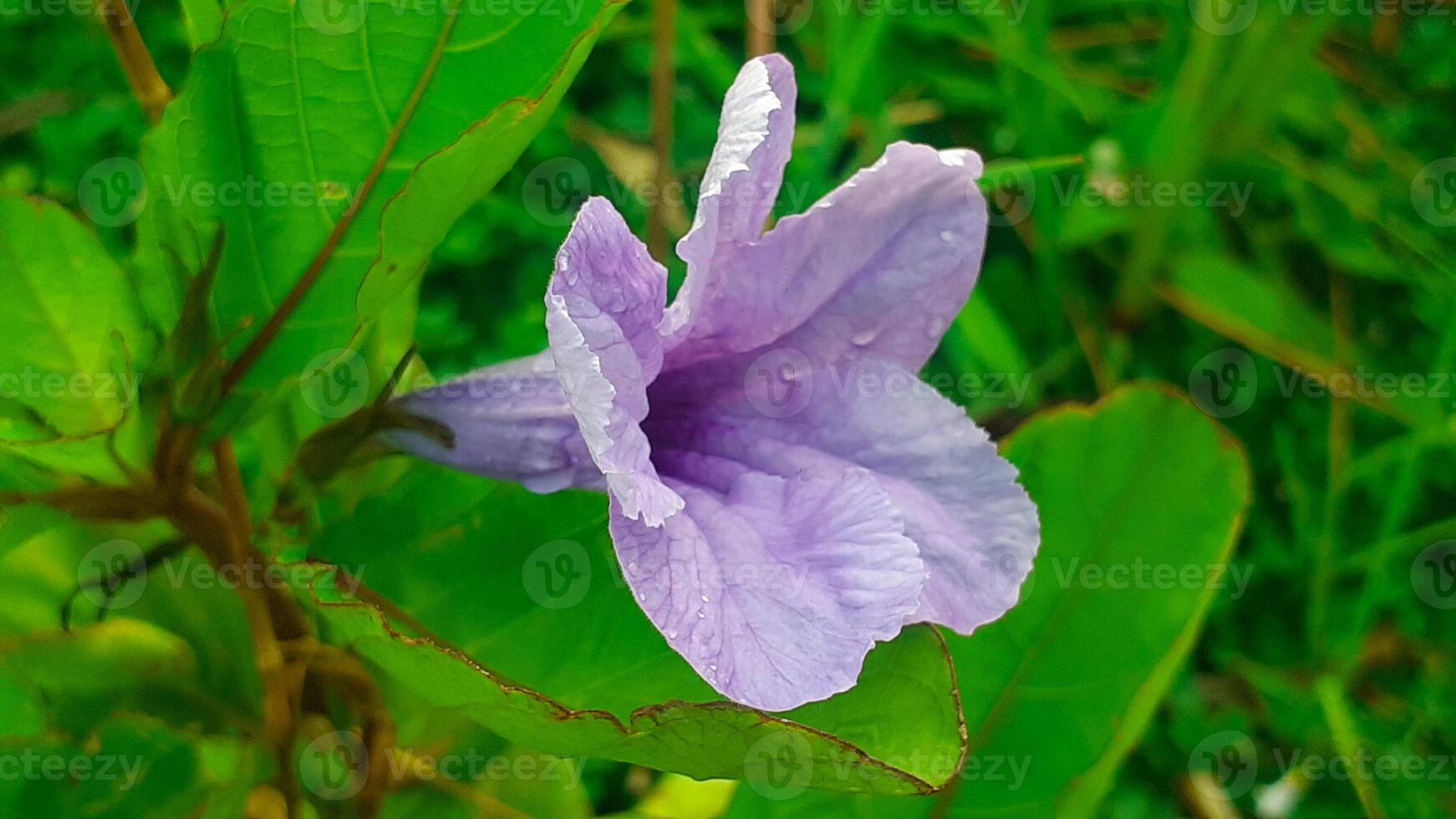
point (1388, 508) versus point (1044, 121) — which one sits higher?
point (1044, 121)

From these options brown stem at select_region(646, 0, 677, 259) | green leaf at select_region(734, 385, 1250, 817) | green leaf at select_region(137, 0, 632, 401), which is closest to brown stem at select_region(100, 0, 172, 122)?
green leaf at select_region(137, 0, 632, 401)

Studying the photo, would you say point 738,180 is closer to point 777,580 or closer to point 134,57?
point 777,580

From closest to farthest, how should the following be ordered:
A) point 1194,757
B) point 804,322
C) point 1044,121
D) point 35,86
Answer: point 804,322
point 1194,757
point 35,86
point 1044,121

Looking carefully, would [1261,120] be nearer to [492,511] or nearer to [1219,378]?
[1219,378]

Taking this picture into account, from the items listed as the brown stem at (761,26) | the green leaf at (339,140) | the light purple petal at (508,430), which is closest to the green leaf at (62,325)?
the green leaf at (339,140)

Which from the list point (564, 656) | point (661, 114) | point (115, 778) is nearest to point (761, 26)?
point (661, 114)

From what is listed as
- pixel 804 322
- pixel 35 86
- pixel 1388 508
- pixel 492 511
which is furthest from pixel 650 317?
pixel 35 86

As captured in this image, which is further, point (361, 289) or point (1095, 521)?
point (1095, 521)

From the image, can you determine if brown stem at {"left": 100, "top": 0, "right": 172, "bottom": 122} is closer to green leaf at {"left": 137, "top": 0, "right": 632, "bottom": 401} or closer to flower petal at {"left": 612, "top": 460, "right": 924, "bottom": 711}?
green leaf at {"left": 137, "top": 0, "right": 632, "bottom": 401}

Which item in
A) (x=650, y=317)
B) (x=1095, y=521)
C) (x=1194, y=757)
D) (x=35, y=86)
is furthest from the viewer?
(x=35, y=86)
